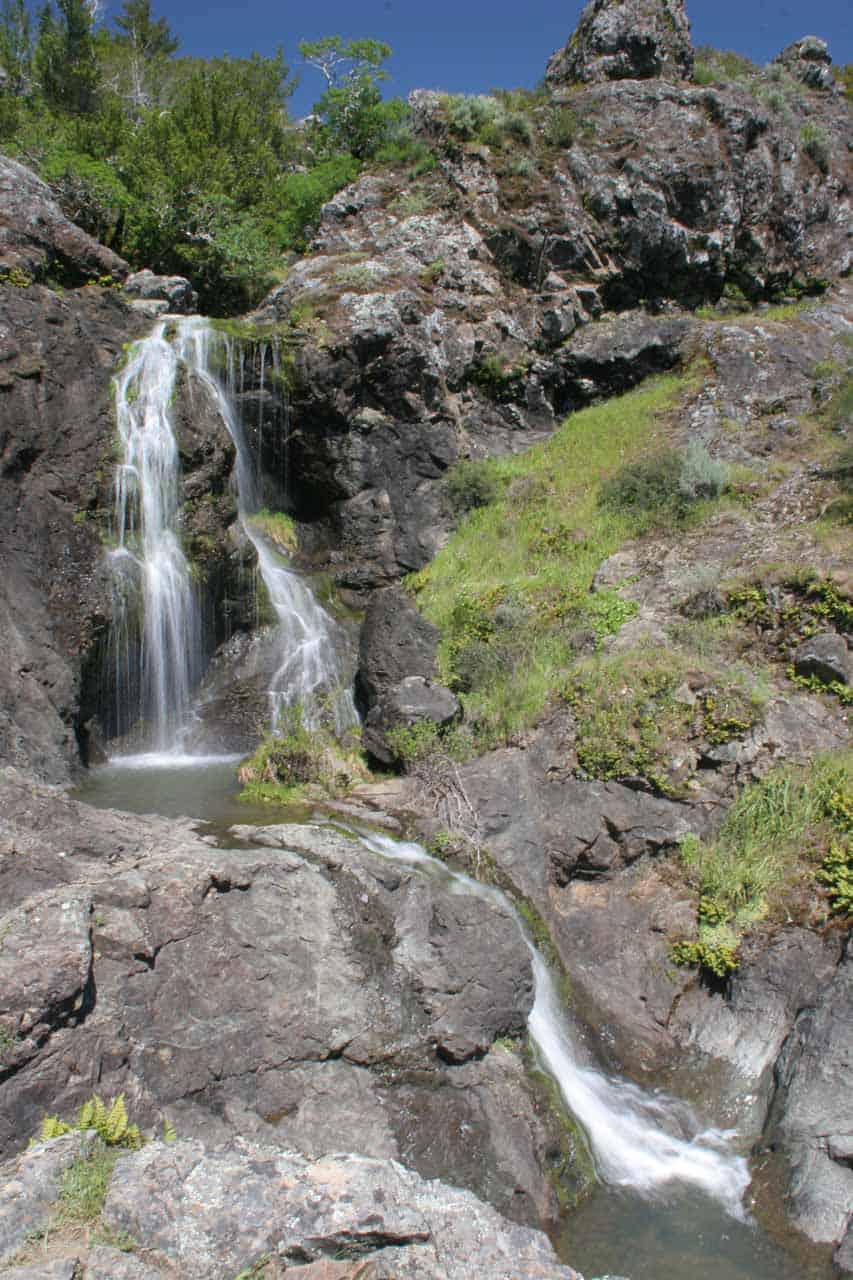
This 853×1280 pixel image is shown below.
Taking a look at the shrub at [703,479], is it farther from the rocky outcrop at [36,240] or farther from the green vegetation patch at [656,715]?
the rocky outcrop at [36,240]

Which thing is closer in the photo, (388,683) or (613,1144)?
(613,1144)

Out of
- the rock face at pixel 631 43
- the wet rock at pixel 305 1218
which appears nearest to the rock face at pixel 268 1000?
the wet rock at pixel 305 1218

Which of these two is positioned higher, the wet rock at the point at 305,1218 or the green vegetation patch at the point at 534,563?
the green vegetation patch at the point at 534,563

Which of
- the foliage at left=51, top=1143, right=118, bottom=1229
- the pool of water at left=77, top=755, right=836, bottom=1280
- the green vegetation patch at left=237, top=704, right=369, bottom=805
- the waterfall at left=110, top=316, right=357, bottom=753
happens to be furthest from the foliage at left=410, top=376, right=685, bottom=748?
the foliage at left=51, top=1143, right=118, bottom=1229

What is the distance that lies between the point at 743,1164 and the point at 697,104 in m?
A: 24.8

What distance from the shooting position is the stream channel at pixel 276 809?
5625 millimetres

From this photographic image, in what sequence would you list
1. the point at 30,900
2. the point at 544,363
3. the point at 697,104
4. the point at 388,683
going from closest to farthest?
the point at 30,900 < the point at 388,683 < the point at 544,363 < the point at 697,104

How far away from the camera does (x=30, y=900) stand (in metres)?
5.36

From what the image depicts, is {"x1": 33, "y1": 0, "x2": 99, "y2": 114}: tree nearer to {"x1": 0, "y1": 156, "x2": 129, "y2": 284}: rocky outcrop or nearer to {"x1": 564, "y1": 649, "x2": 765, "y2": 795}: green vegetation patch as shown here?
{"x1": 0, "y1": 156, "x2": 129, "y2": 284}: rocky outcrop

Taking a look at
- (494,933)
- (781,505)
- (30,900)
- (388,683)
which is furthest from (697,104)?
(30,900)

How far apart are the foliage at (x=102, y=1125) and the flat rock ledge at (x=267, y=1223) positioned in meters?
0.28

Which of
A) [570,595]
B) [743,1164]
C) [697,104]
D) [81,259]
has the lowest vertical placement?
[743,1164]

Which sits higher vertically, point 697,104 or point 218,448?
point 697,104

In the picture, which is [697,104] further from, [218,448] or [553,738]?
[553,738]
